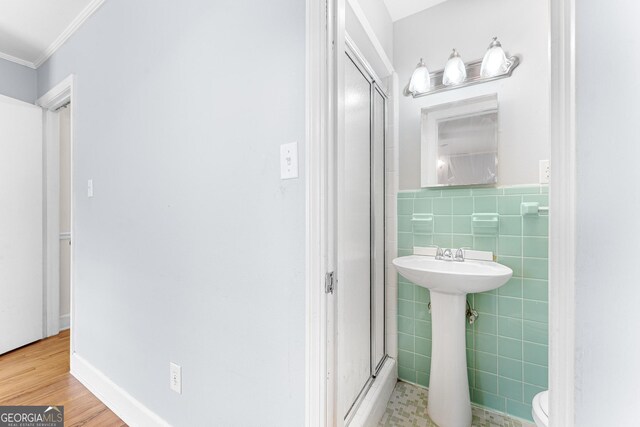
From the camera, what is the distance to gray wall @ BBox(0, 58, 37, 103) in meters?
2.22

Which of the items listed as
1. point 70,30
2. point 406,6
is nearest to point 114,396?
point 70,30

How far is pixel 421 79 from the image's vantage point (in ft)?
5.78

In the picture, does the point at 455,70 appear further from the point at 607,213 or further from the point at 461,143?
the point at 607,213

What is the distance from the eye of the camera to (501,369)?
158 cm

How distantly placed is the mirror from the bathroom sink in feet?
1.61

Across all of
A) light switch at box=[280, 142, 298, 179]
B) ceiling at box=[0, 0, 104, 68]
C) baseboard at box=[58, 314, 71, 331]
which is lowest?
baseboard at box=[58, 314, 71, 331]

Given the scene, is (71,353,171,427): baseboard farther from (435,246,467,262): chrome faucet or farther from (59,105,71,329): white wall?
(435,246,467,262): chrome faucet

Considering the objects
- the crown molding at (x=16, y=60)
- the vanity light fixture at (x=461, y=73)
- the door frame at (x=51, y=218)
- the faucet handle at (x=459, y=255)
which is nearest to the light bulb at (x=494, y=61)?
the vanity light fixture at (x=461, y=73)

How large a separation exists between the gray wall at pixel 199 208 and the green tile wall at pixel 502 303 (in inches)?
46.3

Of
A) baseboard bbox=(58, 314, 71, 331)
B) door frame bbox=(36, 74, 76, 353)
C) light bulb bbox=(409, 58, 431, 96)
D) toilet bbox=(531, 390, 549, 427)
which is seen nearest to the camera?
toilet bbox=(531, 390, 549, 427)

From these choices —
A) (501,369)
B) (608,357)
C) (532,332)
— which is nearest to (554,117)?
(608,357)

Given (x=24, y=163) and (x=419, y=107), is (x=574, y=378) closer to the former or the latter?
(x=419, y=107)

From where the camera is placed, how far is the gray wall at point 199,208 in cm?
94

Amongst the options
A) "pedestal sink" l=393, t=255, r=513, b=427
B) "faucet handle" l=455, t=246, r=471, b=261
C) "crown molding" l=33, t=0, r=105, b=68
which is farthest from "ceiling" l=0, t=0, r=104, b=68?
"faucet handle" l=455, t=246, r=471, b=261
